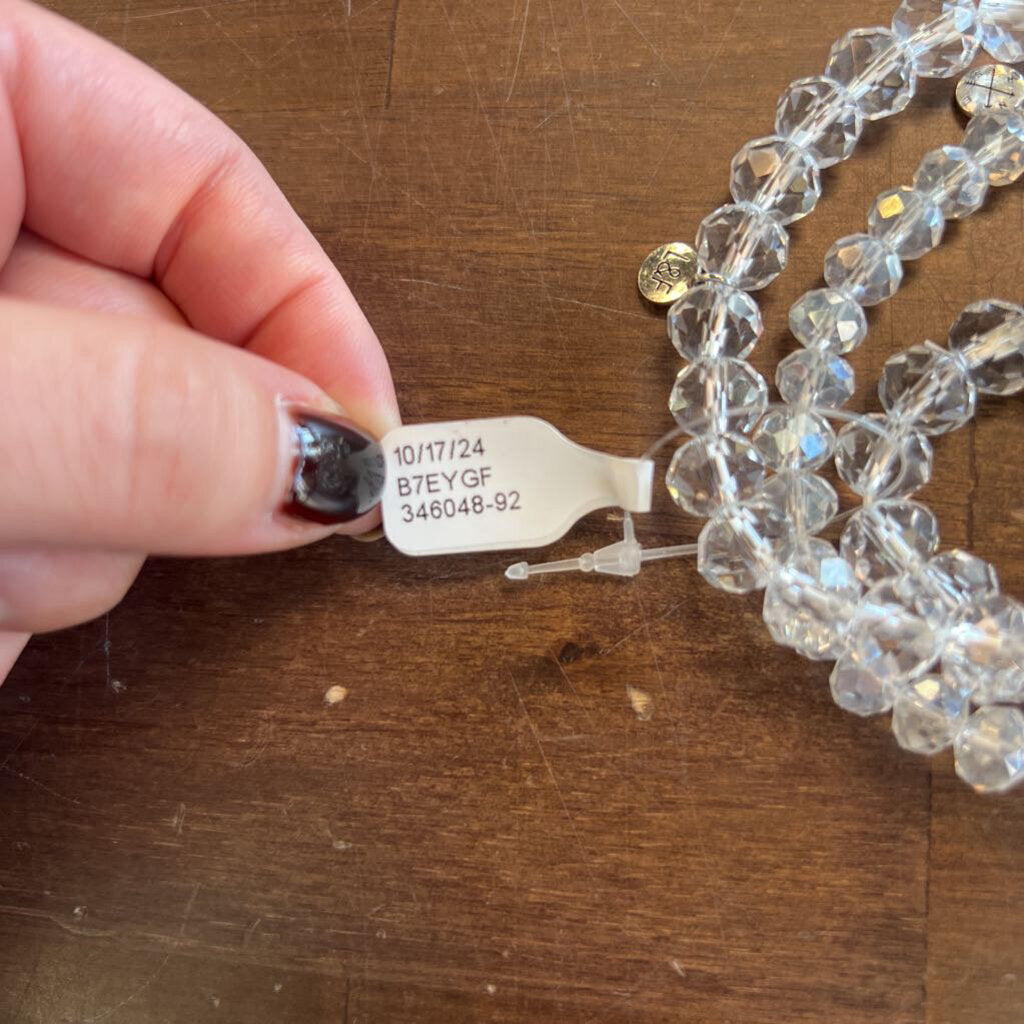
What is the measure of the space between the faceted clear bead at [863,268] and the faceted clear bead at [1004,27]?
17 centimetres

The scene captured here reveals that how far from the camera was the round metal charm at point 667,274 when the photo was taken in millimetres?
602

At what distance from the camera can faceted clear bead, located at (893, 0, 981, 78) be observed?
0.60 m

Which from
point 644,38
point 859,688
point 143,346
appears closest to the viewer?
point 143,346

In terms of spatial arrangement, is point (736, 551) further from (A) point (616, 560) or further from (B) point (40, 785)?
(B) point (40, 785)

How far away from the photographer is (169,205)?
1.92 feet

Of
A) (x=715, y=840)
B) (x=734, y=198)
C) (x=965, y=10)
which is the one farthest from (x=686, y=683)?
(x=965, y=10)

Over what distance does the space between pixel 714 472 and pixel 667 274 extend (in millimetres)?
142

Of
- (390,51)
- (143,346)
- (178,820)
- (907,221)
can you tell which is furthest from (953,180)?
(178,820)

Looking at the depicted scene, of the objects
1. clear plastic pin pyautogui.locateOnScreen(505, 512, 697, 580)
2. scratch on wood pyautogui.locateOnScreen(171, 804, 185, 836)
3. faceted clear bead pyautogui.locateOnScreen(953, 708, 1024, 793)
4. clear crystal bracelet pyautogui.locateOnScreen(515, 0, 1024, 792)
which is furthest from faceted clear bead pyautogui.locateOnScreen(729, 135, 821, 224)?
scratch on wood pyautogui.locateOnScreen(171, 804, 185, 836)

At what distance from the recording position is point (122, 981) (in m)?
0.58

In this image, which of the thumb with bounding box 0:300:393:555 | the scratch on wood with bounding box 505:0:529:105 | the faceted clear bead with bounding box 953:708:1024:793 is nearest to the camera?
the thumb with bounding box 0:300:393:555

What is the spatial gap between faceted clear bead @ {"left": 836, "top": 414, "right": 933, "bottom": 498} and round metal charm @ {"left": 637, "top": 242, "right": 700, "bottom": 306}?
0.46 feet

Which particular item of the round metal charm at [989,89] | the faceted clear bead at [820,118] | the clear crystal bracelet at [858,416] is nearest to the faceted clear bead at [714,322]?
the clear crystal bracelet at [858,416]

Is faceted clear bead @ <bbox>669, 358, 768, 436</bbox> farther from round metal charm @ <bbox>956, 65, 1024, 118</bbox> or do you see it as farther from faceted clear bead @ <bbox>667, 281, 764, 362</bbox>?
round metal charm @ <bbox>956, 65, 1024, 118</bbox>
